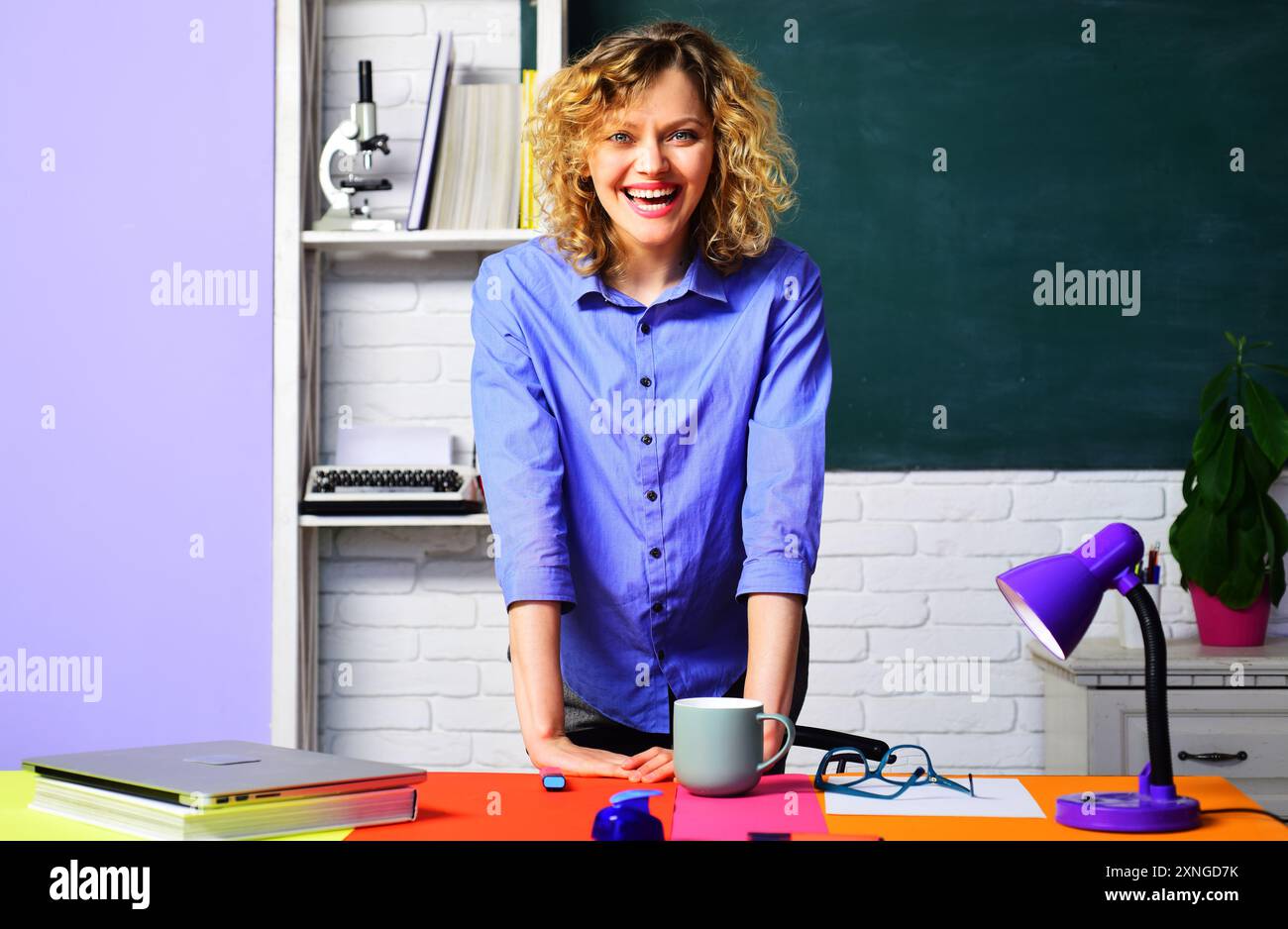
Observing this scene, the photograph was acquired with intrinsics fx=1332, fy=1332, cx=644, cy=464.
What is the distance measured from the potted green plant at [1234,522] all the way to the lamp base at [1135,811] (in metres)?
1.64

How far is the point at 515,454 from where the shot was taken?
1.65 m

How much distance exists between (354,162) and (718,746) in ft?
6.44

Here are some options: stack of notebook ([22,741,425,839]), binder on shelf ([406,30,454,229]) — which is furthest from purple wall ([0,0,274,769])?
stack of notebook ([22,741,425,839])

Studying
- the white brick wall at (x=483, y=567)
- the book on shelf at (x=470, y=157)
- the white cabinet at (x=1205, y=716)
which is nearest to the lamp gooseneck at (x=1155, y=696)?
the white cabinet at (x=1205, y=716)

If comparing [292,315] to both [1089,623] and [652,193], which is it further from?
[1089,623]

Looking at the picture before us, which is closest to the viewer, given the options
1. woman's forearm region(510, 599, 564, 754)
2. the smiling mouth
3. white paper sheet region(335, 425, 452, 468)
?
woman's forearm region(510, 599, 564, 754)

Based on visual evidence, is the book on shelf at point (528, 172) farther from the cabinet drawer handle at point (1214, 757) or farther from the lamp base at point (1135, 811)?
the lamp base at point (1135, 811)

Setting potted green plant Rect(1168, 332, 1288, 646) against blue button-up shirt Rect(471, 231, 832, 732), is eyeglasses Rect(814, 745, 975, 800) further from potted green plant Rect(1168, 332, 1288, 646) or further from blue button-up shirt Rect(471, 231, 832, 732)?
potted green plant Rect(1168, 332, 1288, 646)

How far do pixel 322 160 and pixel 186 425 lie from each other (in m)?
0.64

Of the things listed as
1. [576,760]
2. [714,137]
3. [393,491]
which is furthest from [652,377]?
[393,491]

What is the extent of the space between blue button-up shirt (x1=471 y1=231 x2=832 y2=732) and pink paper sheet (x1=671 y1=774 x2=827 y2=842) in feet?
1.36

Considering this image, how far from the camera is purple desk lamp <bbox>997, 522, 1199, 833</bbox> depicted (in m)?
1.12

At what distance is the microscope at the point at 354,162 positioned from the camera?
2.80 metres

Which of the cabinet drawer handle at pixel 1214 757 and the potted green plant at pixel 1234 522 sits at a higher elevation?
the potted green plant at pixel 1234 522
